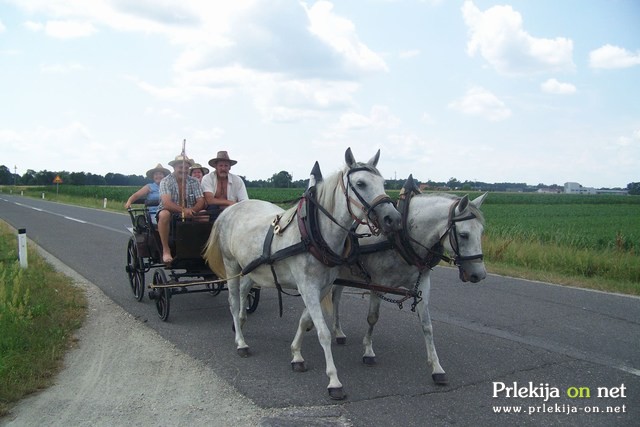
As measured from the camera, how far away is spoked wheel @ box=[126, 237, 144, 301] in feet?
27.0

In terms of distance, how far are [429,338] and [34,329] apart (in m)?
4.47

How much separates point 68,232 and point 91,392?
15788mm

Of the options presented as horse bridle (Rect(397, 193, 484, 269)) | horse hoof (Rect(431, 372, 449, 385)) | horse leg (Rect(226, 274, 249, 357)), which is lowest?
horse hoof (Rect(431, 372, 449, 385))

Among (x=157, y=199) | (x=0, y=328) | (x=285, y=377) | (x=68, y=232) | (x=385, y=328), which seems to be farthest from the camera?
(x=68, y=232)

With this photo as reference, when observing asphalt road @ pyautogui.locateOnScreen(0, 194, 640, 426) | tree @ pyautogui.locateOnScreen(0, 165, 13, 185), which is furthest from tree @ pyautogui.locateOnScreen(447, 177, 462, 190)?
tree @ pyautogui.locateOnScreen(0, 165, 13, 185)

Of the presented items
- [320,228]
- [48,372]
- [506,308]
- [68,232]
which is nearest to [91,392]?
[48,372]

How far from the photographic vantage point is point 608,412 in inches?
170

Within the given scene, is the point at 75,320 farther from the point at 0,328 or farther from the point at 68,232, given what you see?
the point at 68,232

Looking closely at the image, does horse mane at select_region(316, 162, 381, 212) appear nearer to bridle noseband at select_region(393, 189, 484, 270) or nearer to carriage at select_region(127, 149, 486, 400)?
carriage at select_region(127, 149, 486, 400)

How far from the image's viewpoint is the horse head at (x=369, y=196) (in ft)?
14.5

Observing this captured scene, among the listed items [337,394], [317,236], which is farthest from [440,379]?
[317,236]

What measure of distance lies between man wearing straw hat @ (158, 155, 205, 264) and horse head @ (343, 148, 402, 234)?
10.3 ft

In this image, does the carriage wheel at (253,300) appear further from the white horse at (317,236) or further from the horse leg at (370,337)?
the horse leg at (370,337)

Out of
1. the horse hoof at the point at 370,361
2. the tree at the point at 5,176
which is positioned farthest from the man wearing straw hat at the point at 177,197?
the tree at the point at 5,176
